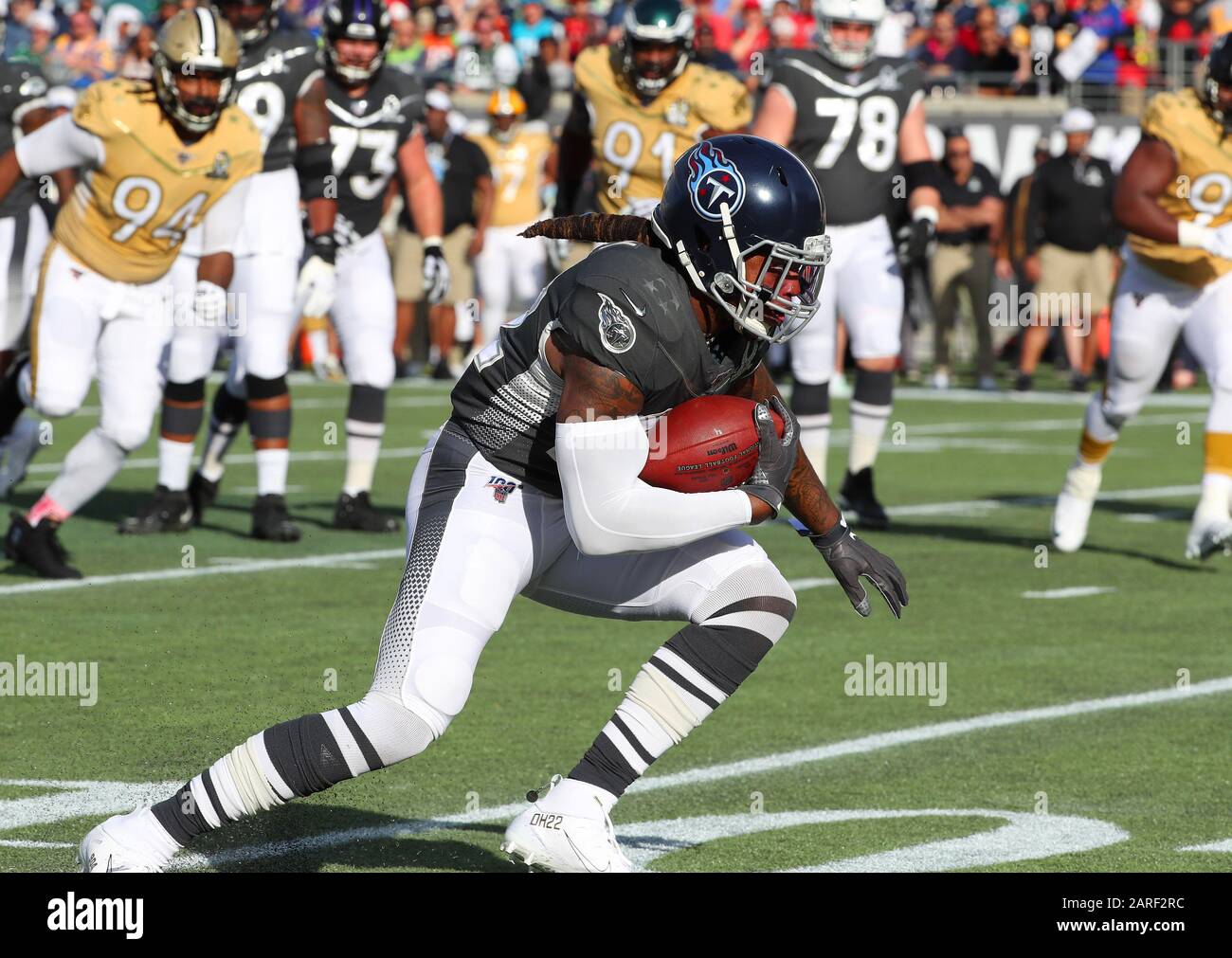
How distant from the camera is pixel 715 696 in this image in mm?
4152

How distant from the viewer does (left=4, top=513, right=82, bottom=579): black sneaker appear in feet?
25.9

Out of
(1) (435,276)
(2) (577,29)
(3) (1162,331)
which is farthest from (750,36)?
(3) (1162,331)

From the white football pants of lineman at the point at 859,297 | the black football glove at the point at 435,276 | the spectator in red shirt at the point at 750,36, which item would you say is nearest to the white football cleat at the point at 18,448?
the black football glove at the point at 435,276

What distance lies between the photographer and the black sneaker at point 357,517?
9531 millimetres

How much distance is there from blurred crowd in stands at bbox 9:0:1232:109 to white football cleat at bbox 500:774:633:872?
15.2 m

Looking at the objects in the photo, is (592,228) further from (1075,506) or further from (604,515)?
(1075,506)

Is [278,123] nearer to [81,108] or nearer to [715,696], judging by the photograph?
[81,108]

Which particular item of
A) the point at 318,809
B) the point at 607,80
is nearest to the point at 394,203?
the point at 607,80

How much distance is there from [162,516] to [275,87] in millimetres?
1937

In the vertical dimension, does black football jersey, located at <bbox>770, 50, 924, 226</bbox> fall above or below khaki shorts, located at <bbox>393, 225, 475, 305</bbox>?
above

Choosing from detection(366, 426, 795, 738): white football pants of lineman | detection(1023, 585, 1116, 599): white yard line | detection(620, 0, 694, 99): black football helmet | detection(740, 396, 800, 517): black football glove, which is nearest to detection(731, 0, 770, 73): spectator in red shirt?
detection(620, 0, 694, 99): black football helmet

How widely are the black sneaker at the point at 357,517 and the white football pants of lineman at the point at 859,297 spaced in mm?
2037
